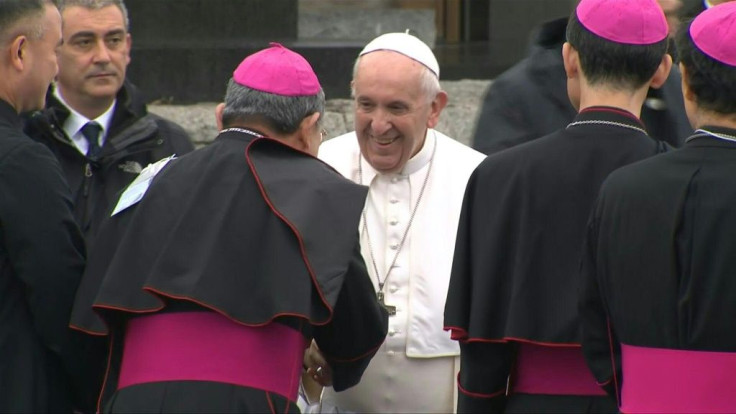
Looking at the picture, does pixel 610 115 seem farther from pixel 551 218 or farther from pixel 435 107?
pixel 435 107

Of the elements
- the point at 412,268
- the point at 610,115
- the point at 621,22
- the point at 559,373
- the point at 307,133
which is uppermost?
the point at 621,22

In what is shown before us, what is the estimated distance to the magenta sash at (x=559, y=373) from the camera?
3434mm

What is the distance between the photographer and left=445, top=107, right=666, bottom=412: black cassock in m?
3.39

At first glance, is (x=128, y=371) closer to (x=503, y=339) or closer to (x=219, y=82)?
(x=503, y=339)

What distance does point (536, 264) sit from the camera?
341 cm

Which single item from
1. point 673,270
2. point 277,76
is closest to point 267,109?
point 277,76

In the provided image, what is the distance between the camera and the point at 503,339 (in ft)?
11.3

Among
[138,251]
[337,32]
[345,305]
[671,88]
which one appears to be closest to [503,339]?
[345,305]

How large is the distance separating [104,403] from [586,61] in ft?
4.85

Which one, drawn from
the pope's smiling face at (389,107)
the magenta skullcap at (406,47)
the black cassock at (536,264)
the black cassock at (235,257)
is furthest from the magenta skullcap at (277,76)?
the magenta skullcap at (406,47)

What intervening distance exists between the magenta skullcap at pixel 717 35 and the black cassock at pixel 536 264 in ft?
1.20

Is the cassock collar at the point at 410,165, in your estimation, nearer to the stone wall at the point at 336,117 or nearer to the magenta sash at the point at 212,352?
the magenta sash at the point at 212,352

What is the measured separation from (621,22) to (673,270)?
0.66 meters

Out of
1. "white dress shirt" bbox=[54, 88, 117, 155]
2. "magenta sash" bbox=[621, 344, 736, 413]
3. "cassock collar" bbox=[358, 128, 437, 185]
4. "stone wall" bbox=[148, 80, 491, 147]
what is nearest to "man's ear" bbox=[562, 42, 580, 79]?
"magenta sash" bbox=[621, 344, 736, 413]
